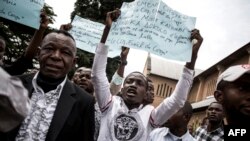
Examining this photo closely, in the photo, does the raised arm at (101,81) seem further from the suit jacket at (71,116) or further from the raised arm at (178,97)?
the suit jacket at (71,116)

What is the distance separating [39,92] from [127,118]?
117cm

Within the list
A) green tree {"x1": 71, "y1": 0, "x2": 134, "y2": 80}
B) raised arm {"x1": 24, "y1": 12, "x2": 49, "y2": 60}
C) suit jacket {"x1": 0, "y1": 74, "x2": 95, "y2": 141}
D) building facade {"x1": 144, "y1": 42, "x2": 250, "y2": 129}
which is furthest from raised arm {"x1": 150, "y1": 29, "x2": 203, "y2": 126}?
green tree {"x1": 71, "y1": 0, "x2": 134, "y2": 80}

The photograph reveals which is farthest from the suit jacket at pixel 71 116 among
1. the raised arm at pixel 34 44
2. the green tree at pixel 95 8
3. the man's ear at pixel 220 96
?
the green tree at pixel 95 8

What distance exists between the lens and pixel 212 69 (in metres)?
36.6

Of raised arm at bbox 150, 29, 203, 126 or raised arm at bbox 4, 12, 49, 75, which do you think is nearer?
raised arm at bbox 4, 12, 49, 75

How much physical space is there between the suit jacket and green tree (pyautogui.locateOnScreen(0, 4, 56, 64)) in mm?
20282

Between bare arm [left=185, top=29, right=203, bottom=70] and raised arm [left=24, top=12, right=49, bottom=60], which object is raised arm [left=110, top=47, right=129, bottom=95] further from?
raised arm [left=24, top=12, right=49, bottom=60]

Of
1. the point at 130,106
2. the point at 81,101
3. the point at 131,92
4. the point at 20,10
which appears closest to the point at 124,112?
the point at 130,106

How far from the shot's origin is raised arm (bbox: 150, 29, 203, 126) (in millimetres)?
3650

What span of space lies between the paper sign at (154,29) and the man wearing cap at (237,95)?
5.19 ft

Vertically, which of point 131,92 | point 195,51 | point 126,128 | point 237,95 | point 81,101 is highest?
point 195,51

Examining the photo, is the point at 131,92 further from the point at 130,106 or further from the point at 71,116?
the point at 71,116

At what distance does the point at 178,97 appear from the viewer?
3.66 metres

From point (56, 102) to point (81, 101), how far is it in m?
0.21
